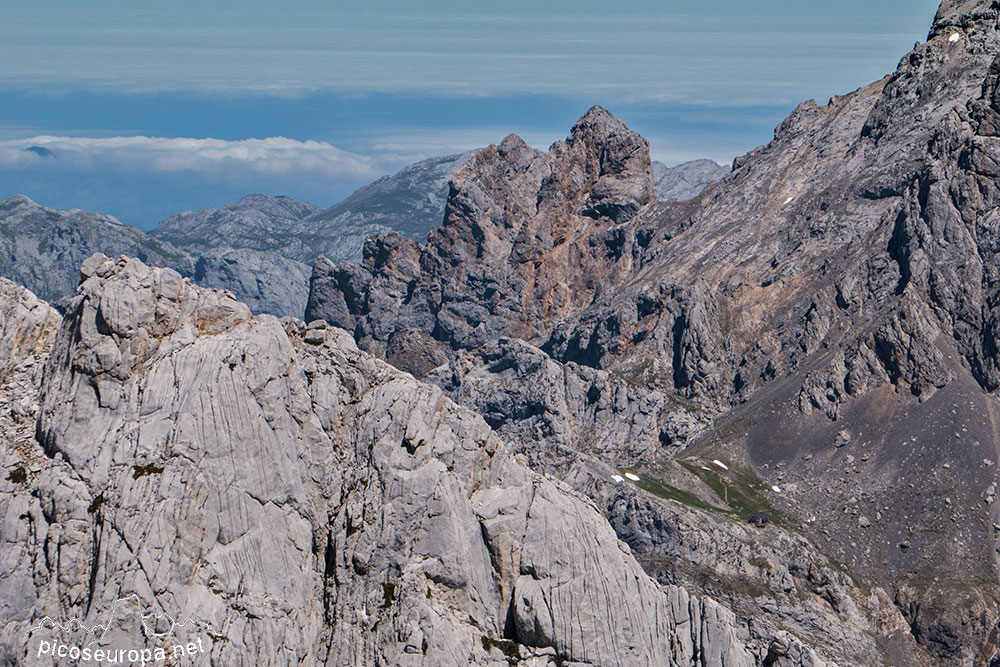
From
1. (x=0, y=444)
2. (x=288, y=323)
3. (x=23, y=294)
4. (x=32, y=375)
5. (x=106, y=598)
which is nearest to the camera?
(x=106, y=598)

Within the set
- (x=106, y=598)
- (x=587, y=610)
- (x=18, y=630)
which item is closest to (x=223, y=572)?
(x=106, y=598)

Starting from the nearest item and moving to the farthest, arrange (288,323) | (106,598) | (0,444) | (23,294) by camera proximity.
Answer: (106,598) → (0,444) → (23,294) → (288,323)

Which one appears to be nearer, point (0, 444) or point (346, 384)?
point (0, 444)

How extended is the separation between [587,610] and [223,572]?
23487 millimetres

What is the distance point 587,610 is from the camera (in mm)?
71062

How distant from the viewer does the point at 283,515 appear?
69375 millimetres

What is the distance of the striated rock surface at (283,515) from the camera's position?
65438 millimetres

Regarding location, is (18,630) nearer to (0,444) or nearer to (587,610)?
(0,444)

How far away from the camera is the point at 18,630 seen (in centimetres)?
6394

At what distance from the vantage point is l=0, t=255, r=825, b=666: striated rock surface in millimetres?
65438

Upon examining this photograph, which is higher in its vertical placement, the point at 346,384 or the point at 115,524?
the point at 346,384

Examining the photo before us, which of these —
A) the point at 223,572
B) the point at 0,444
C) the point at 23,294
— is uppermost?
the point at 23,294

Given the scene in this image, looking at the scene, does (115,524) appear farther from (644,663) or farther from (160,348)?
(644,663)

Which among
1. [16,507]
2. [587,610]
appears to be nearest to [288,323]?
[16,507]
